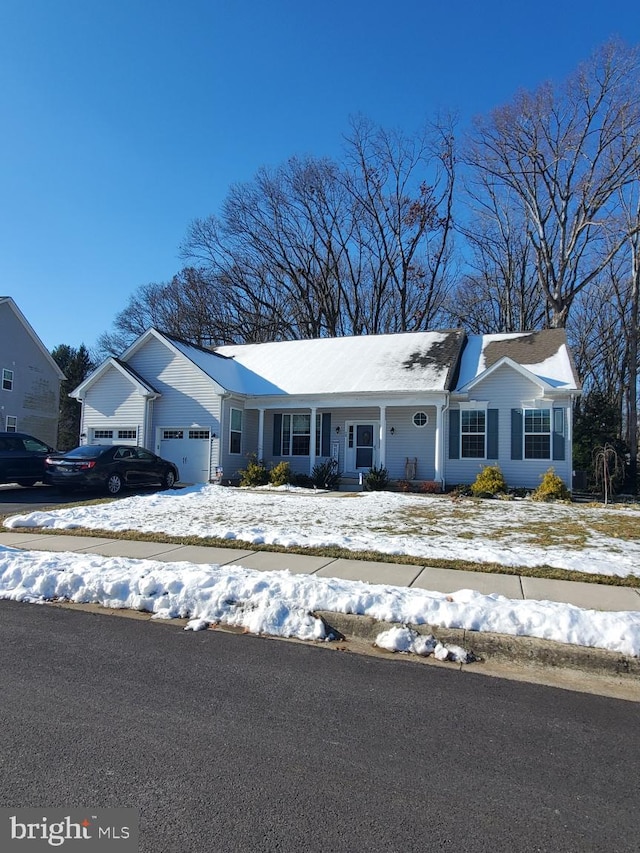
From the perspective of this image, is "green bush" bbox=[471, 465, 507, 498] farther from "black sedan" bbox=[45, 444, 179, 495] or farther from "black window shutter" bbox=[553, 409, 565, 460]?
"black sedan" bbox=[45, 444, 179, 495]

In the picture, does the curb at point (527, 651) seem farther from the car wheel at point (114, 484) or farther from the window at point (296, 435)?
the window at point (296, 435)

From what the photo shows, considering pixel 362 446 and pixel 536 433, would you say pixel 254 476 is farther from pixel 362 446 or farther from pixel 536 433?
pixel 536 433

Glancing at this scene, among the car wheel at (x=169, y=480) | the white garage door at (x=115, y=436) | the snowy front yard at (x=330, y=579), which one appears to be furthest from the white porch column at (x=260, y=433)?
the snowy front yard at (x=330, y=579)

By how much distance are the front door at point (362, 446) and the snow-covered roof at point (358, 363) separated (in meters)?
1.75

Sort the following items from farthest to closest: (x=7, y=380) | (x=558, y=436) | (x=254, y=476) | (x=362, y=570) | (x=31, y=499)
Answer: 1. (x=7, y=380)
2. (x=254, y=476)
3. (x=558, y=436)
4. (x=31, y=499)
5. (x=362, y=570)

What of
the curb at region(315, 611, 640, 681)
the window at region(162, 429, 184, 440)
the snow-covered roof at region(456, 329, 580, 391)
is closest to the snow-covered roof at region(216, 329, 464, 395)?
the snow-covered roof at region(456, 329, 580, 391)

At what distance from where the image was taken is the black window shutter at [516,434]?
62.7 ft

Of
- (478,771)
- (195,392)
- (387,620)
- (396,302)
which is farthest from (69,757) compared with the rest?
(396,302)

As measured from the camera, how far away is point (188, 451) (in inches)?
862

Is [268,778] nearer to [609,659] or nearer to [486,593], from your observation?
[609,659]

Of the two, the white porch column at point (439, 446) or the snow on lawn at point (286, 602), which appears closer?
the snow on lawn at point (286, 602)

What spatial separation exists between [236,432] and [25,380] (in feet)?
52.2

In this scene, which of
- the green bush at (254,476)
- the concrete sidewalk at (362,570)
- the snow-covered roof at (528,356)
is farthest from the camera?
the green bush at (254,476)

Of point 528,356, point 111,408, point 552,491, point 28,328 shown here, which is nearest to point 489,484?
point 552,491
